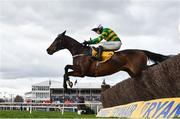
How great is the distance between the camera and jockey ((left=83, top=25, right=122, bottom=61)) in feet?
37.1

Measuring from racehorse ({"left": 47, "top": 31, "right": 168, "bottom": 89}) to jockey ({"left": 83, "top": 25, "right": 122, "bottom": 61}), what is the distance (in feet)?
0.73

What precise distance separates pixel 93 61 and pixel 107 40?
0.72 m

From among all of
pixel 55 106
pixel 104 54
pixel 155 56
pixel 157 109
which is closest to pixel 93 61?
pixel 104 54

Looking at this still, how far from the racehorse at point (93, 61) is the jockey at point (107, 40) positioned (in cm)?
22

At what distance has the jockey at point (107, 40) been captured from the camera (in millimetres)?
11305

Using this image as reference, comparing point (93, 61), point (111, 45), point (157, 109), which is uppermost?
point (111, 45)

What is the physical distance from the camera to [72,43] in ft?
38.3

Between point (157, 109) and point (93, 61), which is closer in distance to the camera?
point (157, 109)

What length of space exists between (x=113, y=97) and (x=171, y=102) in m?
10.9

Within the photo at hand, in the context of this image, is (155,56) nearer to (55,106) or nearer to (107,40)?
(107,40)

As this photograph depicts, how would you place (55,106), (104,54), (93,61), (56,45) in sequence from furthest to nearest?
(55,106) < (56,45) < (104,54) < (93,61)

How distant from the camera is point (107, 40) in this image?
11422 mm

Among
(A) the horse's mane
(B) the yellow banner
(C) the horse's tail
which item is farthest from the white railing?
(A) the horse's mane

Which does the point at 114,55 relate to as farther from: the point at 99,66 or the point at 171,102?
the point at 171,102
